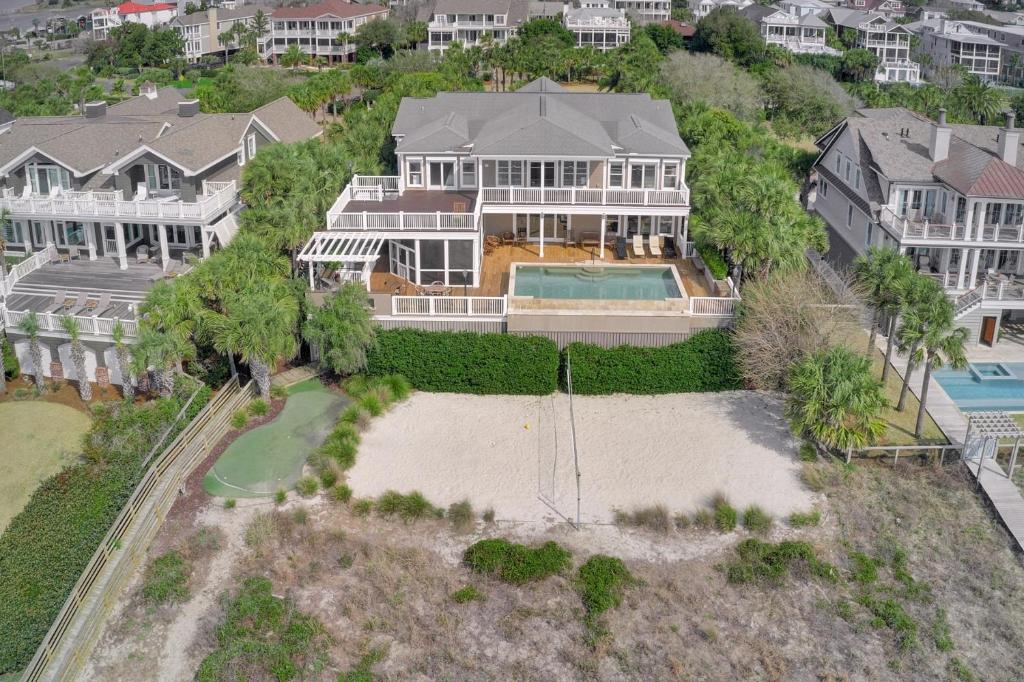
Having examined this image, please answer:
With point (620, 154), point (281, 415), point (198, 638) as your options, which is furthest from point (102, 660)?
point (620, 154)

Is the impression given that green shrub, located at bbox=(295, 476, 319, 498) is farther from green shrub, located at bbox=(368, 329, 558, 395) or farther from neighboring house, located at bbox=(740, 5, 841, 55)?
neighboring house, located at bbox=(740, 5, 841, 55)

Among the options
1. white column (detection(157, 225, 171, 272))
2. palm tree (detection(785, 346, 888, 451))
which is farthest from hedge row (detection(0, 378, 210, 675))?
palm tree (detection(785, 346, 888, 451))

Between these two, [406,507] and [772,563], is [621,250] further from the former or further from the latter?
[772,563]

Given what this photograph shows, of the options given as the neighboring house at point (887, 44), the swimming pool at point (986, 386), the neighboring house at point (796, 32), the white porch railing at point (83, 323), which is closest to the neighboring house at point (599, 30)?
the neighboring house at point (796, 32)

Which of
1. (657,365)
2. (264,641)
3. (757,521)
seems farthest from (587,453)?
(264,641)

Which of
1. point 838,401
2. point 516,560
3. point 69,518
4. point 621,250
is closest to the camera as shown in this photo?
point 516,560

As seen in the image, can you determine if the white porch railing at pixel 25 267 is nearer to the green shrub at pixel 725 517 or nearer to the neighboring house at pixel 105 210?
the neighboring house at pixel 105 210
